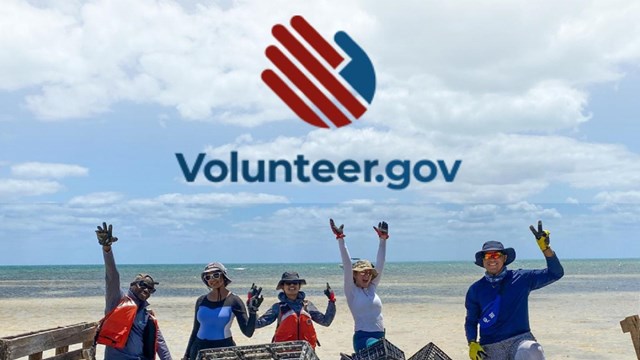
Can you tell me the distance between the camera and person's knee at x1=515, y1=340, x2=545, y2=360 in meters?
5.53

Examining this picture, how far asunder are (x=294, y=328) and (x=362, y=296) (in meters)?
0.70

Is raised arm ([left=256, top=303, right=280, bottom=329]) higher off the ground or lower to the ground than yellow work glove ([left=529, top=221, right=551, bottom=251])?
lower

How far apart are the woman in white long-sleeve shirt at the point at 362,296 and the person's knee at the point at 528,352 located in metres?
1.42

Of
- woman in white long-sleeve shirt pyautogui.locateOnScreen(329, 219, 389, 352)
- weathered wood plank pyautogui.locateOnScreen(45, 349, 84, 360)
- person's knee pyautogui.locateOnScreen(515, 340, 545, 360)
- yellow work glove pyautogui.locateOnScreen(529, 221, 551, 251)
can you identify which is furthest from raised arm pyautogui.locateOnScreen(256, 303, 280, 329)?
yellow work glove pyautogui.locateOnScreen(529, 221, 551, 251)

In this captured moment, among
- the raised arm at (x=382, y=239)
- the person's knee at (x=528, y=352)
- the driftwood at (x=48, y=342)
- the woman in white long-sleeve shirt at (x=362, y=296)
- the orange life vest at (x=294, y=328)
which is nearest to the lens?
the person's knee at (x=528, y=352)

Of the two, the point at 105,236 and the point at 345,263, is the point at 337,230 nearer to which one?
the point at 345,263

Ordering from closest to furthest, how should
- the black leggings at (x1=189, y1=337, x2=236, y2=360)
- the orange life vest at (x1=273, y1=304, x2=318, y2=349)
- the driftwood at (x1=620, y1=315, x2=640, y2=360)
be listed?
1. the driftwood at (x1=620, y1=315, x2=640, y2=360)
2. the black leggings at (x1=189, y1=337, x2=236, y2=360)
3. the orange life vest at (x1=273, y1=304, x2=318, y2=349)

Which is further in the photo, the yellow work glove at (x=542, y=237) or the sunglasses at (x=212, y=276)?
the sunglasses at (x=212, y=276)

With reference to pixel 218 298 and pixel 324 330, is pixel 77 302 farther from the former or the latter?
pixel 218 298

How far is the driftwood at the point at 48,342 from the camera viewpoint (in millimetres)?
5911

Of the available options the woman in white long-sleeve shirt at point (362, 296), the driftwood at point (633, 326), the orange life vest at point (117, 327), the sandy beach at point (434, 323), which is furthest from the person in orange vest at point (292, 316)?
the sandy beach at point (434, 323)

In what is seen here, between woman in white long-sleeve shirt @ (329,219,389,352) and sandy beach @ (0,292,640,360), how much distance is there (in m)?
7.08

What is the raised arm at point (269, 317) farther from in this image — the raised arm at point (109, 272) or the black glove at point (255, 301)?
the raised arm at point (109, 272)

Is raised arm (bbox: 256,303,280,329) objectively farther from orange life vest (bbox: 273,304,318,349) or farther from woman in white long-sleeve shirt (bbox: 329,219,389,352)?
woman in white long-sleeve shirt (bbox: 329,219,389,352)
